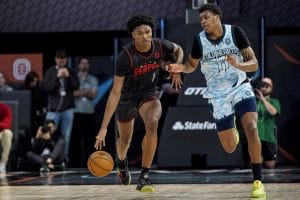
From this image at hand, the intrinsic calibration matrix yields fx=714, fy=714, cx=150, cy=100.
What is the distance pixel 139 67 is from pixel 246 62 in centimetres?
124

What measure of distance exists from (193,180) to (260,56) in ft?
12.7

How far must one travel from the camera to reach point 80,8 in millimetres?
14469

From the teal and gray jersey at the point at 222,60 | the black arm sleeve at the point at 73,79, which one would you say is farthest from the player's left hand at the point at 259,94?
the teal and gray jersey at the point at 222,60

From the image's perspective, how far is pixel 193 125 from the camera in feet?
37.0

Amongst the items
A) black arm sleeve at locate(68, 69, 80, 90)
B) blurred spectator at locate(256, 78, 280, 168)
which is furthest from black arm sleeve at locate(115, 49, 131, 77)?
black arm sleeve at locate(68, 69, 80, 90)

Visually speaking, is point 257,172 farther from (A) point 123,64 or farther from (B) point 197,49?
(A) point 123,64

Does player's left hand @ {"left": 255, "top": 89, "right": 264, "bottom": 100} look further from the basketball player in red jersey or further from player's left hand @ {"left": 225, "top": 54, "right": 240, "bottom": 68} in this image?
player's left hand @ {"left": 225, "top": 54, "right": 240, "bottom": 68}

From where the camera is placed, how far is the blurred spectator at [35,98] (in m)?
13.1

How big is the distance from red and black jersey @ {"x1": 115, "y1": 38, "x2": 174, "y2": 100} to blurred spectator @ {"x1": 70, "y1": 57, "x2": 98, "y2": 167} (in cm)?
541

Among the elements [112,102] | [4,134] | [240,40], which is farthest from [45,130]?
[240,40]

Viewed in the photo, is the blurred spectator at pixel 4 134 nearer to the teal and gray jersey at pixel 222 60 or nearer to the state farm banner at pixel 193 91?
the state farm banner at pixel 193 91

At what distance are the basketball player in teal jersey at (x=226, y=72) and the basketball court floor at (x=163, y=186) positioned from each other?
629mm

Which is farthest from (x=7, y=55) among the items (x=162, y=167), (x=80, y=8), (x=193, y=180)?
(x=193, y=180)

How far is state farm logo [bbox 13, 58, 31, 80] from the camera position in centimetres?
1437
